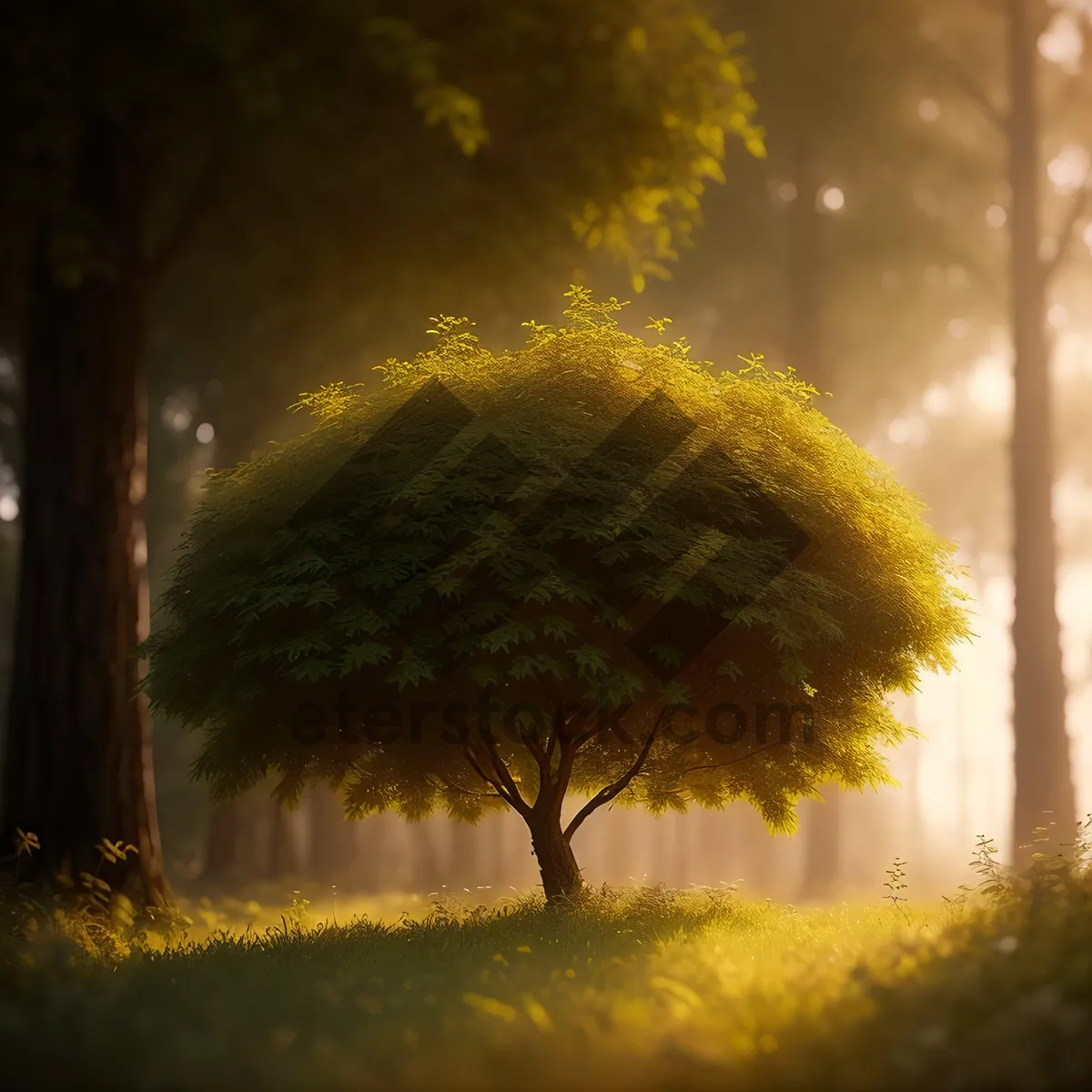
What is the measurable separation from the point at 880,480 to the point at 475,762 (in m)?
5.18

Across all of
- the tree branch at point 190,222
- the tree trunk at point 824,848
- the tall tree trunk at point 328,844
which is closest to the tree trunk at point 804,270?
the tree trunk at point 824,848

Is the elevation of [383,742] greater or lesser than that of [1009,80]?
lesser

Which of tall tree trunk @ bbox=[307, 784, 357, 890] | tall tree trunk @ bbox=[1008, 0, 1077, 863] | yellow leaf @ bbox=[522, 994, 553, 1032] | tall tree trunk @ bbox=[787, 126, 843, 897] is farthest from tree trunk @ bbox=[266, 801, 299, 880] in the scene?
yellow leaf @ bbox=[522, 994, 553, 1032]

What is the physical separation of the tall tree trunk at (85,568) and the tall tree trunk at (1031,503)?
16958 mm

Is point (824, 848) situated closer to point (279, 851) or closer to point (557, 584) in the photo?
point (279, 851)

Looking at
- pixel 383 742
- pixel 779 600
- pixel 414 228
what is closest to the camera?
pixel 779 600

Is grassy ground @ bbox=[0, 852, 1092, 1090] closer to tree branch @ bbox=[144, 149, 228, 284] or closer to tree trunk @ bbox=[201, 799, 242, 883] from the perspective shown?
tree branch @ bbox=[144, 149, 228, 284]

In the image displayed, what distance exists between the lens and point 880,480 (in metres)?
11.7

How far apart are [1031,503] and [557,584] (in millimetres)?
16429

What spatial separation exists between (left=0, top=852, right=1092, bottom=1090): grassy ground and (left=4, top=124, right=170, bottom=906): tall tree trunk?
2.77 meters

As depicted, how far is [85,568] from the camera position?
11.9 metres

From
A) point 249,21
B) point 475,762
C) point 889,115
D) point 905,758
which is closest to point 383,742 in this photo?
point 475,762

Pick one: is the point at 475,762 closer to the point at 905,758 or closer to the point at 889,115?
the point at 889,115

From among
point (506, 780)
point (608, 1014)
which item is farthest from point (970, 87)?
point (608, 1014)
